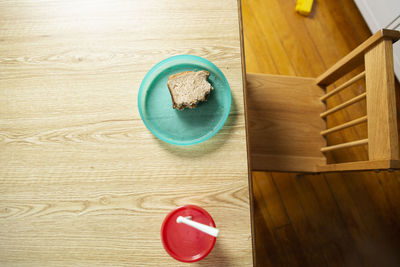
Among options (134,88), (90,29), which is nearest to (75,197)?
(134,88)

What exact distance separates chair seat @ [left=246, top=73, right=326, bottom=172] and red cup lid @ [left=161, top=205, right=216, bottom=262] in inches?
14.9

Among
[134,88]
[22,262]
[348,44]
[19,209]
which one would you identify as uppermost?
[348,44]

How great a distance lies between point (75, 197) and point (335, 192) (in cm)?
134

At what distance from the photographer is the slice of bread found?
64 centimetres

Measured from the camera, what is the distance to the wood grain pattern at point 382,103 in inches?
24.4

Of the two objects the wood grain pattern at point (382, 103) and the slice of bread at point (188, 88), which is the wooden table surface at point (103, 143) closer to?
the slice of bread at point (188, 88)

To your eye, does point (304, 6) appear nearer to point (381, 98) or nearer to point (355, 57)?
point (355, 57)

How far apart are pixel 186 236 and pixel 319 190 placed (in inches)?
41.9

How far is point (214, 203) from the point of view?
0.65m

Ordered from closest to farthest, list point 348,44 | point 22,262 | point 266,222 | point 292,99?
point 22,262
point 292,99
point 266,222
point 348,44

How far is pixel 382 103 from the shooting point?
2.11 ft

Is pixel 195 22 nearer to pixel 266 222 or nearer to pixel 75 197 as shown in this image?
pixel 75 197

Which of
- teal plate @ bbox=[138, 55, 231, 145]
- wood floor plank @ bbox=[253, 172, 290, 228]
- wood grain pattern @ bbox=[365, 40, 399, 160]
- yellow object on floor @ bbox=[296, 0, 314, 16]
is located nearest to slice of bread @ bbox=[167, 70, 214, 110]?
teal plate @ bbox=[138, 55, 231, 145]

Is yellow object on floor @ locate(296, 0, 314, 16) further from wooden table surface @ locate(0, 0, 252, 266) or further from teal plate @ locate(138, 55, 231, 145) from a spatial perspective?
teal plate @ locate(138, 55, 231, 145)
